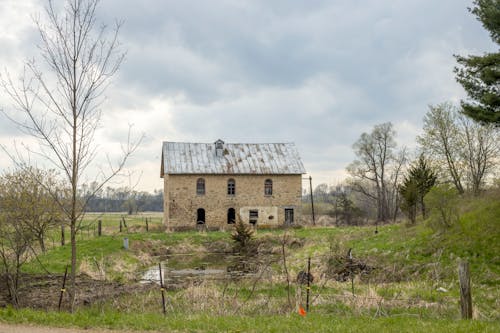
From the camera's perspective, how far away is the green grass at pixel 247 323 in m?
8.38

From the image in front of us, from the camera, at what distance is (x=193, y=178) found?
39031 mm

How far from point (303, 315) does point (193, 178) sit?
29.7m

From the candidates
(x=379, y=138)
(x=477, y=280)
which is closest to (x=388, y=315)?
(x=477, y=280)

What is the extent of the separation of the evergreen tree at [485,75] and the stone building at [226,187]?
23891 millimetres

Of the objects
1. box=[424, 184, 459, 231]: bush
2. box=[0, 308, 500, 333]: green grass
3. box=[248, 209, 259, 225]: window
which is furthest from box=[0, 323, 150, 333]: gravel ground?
box=[248, 209, 259, 225]: window

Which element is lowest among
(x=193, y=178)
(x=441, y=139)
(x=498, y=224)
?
(x=498, y=224)

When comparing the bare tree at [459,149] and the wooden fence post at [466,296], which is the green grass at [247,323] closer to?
the wooden fence post at [466,296]

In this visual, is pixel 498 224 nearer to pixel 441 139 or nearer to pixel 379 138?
pixel 441 139

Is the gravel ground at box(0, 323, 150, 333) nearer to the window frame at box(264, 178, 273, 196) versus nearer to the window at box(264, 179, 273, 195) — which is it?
the window frame at box(264, 178, 273, 196)

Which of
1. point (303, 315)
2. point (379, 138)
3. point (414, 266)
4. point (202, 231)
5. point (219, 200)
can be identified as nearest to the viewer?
point (303, 315)

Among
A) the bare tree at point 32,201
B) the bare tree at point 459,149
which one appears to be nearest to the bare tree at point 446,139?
the bare tree at point 459,149

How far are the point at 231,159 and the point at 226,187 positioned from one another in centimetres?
298

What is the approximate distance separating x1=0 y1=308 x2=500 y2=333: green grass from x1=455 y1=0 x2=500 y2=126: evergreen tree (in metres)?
9.94

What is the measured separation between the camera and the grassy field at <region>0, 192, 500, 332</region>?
30.1 ft
